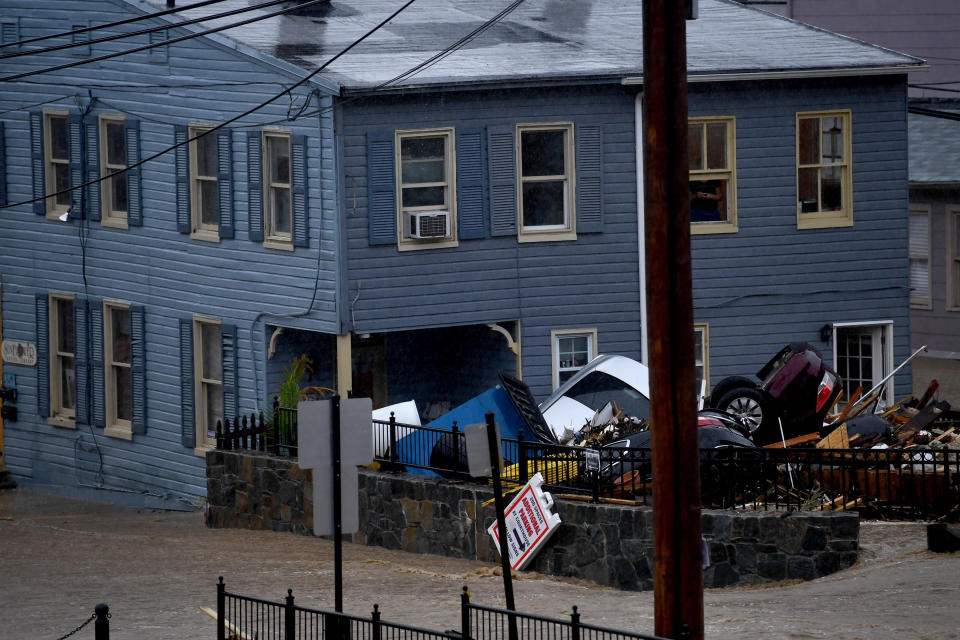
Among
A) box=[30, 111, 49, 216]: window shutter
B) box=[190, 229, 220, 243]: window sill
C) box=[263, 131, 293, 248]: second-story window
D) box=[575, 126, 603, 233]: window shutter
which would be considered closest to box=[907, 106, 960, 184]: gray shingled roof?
box=[575, 126, 603, 233]: window shutter

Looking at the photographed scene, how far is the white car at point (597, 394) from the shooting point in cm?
2264

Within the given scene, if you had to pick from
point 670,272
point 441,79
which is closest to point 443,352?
point 441,79

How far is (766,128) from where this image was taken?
→ 82.1 feet

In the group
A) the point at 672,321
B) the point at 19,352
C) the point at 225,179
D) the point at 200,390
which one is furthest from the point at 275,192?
the point at 672,321

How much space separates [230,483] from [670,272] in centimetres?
1277

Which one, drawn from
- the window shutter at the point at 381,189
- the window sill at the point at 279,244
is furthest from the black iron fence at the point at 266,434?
the window shutter at the point at 381,189

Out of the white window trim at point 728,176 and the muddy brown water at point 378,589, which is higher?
the white window trim at point 728,176

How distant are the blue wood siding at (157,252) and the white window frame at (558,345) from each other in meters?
3.55

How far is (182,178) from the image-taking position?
25281 millimetres

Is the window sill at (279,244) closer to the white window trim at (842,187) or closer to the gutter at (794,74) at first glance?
the gutter at (794,74)

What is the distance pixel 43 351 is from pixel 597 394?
10757mm

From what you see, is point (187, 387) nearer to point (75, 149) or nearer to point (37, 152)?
point (75, 149)

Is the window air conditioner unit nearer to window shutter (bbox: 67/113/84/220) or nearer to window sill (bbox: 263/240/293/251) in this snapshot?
window sill (bbox: 263/240/293/251)

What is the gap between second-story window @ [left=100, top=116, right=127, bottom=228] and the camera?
2655cm
